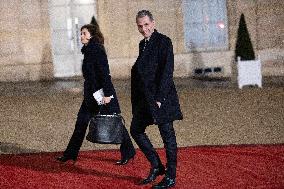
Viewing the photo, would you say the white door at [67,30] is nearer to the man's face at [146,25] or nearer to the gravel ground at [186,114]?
the gravel ground at [186,114]

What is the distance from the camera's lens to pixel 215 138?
787 centimetres

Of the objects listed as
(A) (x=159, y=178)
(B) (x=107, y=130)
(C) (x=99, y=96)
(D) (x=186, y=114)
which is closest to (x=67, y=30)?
(D) (x=186, y=114)

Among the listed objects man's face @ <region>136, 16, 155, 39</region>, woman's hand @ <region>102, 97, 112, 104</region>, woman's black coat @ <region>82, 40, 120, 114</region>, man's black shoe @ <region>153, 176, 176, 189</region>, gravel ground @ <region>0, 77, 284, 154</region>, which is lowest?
gravel ground @ <region>0, 77, 284, 154</region>

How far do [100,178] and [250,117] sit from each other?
437 centimetres

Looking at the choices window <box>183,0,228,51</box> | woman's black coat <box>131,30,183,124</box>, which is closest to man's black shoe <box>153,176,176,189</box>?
woman's black coat <box>131,30,183,124</box>

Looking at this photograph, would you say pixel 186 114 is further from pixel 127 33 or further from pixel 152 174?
pixel 127 33

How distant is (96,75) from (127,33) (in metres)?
11.1

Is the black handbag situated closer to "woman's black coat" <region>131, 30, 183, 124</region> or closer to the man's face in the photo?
"woman's black coat" <region>131, 30, 183, 124</region>

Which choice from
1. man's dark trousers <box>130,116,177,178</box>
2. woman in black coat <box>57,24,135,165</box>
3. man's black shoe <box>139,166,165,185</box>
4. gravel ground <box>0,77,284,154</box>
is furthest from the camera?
gravel ground <box>0,77,284,154</box>

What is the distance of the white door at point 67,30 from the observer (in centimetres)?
1764

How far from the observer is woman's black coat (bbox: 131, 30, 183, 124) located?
16.9 ft

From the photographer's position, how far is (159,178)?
5793 mm

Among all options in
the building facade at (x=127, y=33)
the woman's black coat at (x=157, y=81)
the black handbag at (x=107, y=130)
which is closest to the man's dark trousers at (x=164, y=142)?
the woman's black coat at (x=157, y=81)

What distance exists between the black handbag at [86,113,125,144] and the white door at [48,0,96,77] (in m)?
12.1
